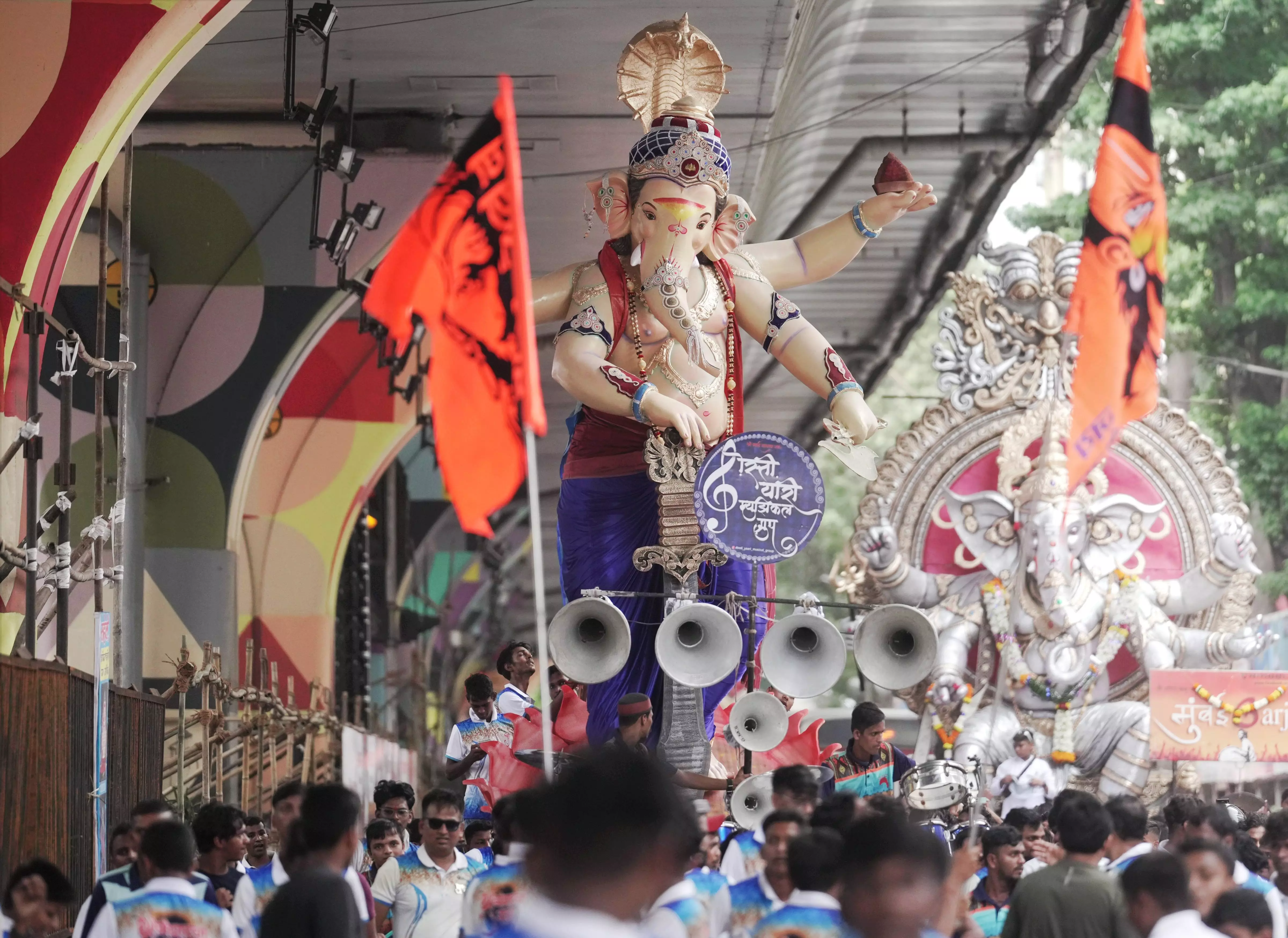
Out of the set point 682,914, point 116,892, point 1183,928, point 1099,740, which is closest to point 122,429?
point 116,892

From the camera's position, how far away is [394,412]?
57.9 ft

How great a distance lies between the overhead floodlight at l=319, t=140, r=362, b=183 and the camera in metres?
11.8

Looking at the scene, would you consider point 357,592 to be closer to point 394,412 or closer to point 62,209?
point 394,412

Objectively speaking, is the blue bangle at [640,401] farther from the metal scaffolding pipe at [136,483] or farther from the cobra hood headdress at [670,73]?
the metal scaffolding pipe at [136,483]

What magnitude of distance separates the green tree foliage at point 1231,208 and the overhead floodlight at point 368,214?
1047cm

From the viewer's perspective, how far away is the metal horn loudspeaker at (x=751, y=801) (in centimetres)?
810

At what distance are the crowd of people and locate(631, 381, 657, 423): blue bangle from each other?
4.24 feet

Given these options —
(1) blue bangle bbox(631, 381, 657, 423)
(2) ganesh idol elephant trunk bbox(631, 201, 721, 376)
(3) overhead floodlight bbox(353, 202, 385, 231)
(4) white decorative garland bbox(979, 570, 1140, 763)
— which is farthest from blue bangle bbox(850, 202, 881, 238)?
(4) white decorative garland bbox(979, 570, 1140, 763)

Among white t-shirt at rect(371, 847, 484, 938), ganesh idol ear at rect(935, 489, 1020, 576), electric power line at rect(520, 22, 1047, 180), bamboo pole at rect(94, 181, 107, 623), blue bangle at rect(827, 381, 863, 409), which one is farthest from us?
ganesh idol ear at rect(935, 489, 1020, 576)

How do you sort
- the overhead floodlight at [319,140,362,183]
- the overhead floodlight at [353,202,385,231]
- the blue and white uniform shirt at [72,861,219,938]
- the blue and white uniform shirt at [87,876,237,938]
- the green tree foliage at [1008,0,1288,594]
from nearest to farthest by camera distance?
1. the blue and white uniform shirt at [87,876,237,938]
2. the blue and white uniform shirt at [72,861,219,938]
3. the overhead floodlight at [319,140,362,183]
4. the overhead floodlight at [353,202,385,231]
5. the green tree foliage at [1008,0,1288,594]

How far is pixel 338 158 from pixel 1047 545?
591 cm

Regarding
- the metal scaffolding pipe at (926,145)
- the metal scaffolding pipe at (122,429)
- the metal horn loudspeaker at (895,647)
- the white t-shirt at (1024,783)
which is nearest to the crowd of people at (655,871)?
the metal horn loudspeaker at (895,647)

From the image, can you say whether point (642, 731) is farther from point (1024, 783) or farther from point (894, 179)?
point (1024, 783)

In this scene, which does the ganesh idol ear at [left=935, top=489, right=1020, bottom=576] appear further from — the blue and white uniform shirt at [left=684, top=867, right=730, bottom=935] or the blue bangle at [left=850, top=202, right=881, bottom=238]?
the blue and white uniform shirt at [left=684, top=867, right=730, bottom=935]
